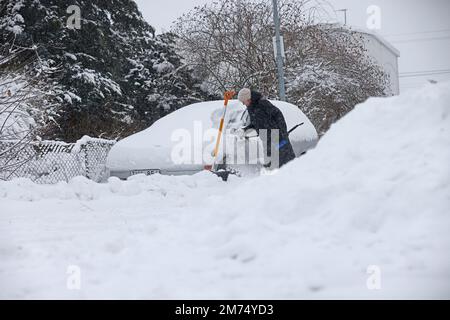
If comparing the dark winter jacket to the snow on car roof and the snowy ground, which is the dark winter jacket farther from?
the snowy ground

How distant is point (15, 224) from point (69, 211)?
72 centimetres

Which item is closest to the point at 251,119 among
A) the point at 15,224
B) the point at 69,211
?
the point at 69,211

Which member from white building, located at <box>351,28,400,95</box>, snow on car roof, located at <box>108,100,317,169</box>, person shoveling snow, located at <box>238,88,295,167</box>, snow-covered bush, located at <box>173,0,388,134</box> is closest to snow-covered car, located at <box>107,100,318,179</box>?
snow on car roof, located at <box>108,100,317,169</box>

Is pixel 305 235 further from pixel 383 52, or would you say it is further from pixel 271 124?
pixel 383 52

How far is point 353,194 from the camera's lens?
3221mm

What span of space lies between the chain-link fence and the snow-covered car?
1910mm

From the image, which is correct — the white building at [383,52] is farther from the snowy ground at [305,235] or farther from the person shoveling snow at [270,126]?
the snowy ground at [305,235]

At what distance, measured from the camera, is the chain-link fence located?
8530 millimetres

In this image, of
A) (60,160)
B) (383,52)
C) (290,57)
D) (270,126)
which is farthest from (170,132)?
(383,52)

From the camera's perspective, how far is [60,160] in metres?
9.53

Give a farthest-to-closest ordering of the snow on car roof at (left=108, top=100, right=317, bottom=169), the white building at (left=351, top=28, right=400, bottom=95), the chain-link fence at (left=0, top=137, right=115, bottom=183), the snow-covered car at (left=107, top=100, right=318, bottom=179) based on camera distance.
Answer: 1. the white building at (left=351, top=28, right=400, bottom=95)
2. the chain-link fence at (left=0, top=137, right=115, bottom=183)
3. the snow on car roof at (left=108, top=100, right=317, bottom=169)
4. the snow-covered car at (left=107, top=100, right=318, bottom=179)

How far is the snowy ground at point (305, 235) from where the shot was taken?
246 cm

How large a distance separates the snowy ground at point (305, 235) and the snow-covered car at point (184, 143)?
246cm
